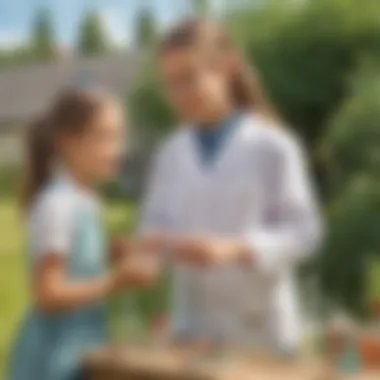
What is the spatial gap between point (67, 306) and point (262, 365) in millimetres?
254

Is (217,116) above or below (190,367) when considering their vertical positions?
above

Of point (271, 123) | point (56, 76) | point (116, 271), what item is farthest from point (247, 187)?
→ point (56, 76)

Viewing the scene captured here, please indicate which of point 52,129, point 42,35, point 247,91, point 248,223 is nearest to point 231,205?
point 248,223

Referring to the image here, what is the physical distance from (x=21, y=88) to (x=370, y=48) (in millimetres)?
464

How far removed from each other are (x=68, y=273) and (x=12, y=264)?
0.10 metres

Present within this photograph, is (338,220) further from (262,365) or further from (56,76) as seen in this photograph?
(56,76)

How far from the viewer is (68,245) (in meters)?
1.47

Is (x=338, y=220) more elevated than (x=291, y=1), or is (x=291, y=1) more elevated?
(x=291, y=1)

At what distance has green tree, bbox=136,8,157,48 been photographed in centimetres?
154

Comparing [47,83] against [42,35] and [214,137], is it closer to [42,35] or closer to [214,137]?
[42,35]

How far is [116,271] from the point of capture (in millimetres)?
1487

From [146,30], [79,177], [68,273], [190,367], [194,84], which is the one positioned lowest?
[190,367]

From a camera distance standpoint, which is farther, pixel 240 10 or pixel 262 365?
pixel 240 10

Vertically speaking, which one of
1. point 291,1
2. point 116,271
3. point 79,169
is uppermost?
point 291,1
